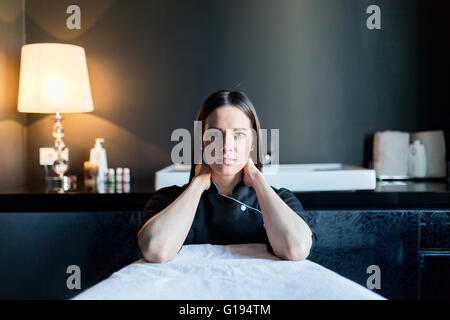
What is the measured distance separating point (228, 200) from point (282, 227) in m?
0.22

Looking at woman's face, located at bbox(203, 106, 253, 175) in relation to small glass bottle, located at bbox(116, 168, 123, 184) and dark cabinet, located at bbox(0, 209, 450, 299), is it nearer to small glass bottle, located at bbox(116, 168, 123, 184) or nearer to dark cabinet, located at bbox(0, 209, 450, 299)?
dark cabinet, located at bbox(0, 209, 450, 299)

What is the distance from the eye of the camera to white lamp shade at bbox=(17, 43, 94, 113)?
6.89ft

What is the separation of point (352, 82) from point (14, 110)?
1828 millimetres

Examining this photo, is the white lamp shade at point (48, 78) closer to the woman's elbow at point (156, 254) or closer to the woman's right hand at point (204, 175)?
the woman's right hand at point (204, 175)

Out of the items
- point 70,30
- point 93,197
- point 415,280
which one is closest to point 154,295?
point 93,197

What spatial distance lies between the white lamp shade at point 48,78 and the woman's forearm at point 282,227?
50.5 inches

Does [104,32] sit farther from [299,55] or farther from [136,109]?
[299,55]

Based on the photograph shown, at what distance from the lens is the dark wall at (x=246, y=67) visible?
93.3 inches

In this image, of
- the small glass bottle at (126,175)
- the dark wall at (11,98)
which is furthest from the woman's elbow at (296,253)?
the dark wall at (11,98)

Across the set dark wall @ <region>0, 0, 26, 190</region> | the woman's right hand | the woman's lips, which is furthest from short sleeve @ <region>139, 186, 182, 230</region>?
dark wall @ <region>0, 0, 26, 190</region>

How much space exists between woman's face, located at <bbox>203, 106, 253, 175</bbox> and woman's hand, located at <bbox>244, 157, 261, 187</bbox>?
4cm

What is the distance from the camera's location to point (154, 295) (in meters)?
0.79

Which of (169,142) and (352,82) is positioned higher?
(352,82)

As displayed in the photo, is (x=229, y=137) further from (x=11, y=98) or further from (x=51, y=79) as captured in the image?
(x=11, y=98)
